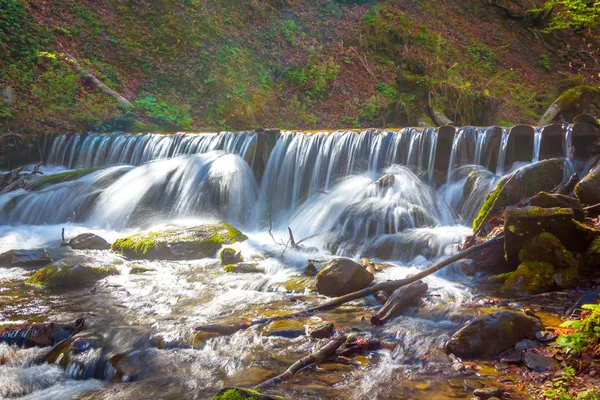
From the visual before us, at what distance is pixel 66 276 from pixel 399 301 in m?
4.87

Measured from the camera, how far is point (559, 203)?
6.28 metres

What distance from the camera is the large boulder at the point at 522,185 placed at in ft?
24.3

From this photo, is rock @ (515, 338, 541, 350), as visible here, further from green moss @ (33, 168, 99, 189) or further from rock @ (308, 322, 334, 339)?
green moss @ (33, 168, 99, 189)

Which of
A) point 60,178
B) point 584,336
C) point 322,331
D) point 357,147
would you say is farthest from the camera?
point 60,178

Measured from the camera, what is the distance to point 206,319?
5297 mm

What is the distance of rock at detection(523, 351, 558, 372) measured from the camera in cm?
347

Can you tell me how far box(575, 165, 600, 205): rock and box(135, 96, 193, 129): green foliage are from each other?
12279 millimetres

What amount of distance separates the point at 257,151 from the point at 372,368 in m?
8.86

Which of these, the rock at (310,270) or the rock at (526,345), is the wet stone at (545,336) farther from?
the rock at (310,270)

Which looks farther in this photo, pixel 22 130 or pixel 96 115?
pixel 96 115

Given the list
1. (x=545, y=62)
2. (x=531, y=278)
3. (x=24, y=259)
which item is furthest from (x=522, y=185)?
(x=545, y=62)

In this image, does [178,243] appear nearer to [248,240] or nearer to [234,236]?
[234,236]

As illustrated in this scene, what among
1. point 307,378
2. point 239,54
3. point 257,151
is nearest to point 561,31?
point 239,54

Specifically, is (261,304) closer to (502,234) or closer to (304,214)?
(502,234)
